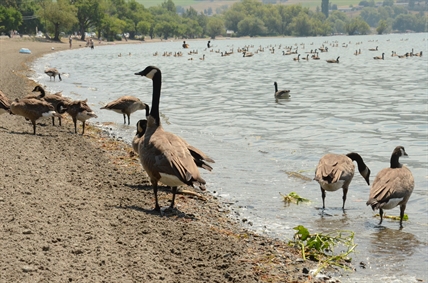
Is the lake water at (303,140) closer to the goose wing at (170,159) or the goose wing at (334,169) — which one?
the goose wing at (334,169)

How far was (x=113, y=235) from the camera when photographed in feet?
23.9

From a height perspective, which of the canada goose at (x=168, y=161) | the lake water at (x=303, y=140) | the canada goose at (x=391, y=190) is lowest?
the lake water at (x=303, y=140)

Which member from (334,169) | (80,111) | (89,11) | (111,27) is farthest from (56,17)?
(334,169)

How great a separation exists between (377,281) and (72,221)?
4164mm

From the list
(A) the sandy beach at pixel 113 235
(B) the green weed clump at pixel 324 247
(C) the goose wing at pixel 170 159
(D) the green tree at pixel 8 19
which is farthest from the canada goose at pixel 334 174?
(D) the green tree at pixel 8 19

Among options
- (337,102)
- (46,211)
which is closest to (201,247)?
(46,211)

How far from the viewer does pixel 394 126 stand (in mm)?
21359

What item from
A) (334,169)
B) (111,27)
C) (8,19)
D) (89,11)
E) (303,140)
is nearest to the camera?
(334,169)

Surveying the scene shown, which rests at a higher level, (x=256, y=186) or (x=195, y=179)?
(x=195, y=179)

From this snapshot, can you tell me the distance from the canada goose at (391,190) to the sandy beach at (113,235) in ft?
7.51

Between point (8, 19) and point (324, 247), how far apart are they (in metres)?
119

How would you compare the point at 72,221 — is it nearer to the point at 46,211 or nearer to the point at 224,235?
the point at 46,211

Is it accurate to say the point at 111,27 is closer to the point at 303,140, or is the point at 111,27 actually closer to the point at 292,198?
the point at 303,140

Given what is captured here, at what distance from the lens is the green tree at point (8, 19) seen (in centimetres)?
11356
